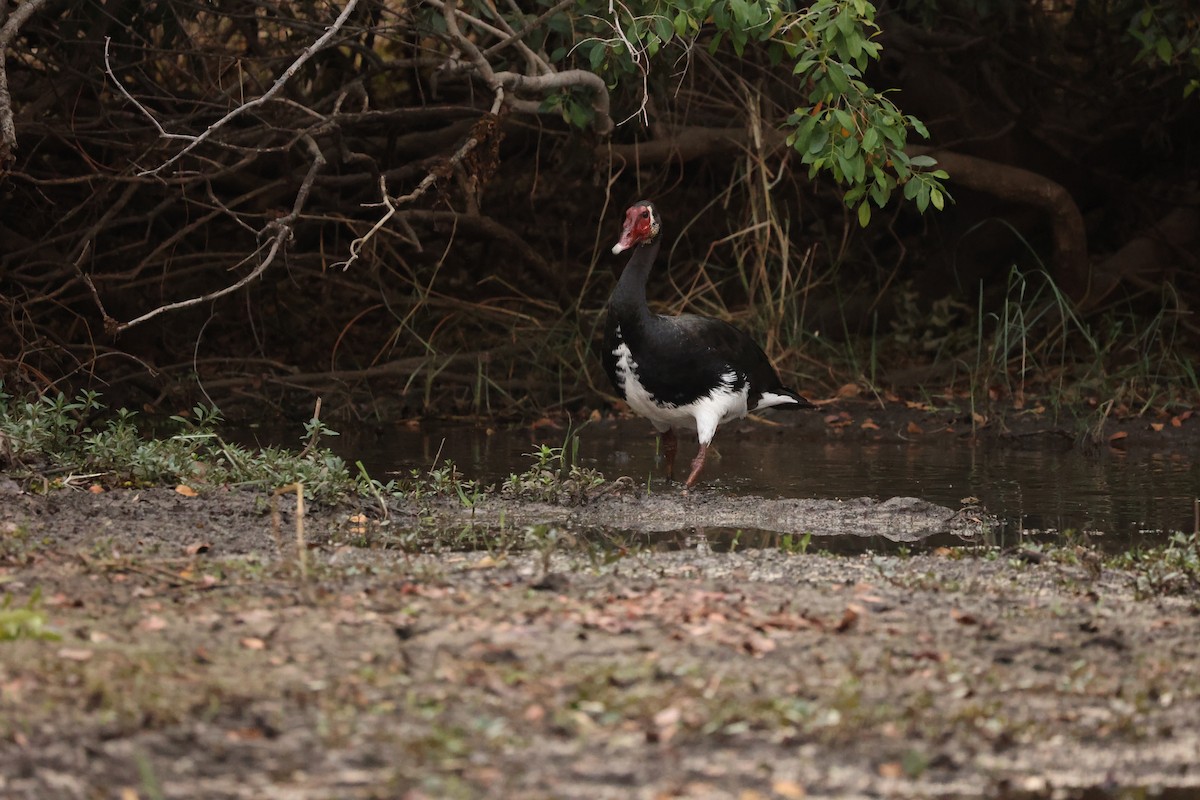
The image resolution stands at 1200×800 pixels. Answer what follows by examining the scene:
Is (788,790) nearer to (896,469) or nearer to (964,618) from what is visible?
(964,618)

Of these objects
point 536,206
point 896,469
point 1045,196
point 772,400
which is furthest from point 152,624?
point 1045,196

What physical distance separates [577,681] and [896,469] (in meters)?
4.87

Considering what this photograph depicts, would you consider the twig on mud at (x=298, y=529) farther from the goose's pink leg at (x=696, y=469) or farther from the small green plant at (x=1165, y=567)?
the small green plant at (x=1165, y=567)

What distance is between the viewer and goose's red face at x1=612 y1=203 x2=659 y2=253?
7949 millimetres

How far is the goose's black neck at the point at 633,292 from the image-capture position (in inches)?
306

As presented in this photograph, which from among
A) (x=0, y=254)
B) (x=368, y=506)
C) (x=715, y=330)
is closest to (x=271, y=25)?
(x=0, y=254)

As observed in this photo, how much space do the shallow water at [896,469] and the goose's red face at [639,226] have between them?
1.22 metres

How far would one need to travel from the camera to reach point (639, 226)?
7.98 m

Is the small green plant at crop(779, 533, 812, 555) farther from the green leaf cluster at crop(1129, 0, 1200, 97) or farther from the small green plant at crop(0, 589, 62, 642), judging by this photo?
the green leaf cluster at crop(1129, 0, 1200, 97)

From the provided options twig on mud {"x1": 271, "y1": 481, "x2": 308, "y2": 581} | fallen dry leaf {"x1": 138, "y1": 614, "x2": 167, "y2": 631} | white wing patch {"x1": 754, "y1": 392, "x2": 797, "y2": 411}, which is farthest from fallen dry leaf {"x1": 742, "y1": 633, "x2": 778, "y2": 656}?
white wing patch {"x1": 754, "y1": 392, "x2": 797, "y2": 411}

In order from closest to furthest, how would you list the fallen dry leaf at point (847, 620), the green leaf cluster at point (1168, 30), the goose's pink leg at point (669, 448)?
the fallen dry leaf at point (847, 620), the goose's pink leg at point (669, 448), the green leaf cluster at point (1168, 30)

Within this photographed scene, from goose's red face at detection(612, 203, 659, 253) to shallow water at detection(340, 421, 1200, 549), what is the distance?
1219 mm

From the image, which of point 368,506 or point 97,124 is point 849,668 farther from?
point 97,124

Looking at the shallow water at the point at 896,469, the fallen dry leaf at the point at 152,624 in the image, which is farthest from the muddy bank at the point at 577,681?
the shallow water at the point at 896,469
